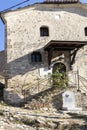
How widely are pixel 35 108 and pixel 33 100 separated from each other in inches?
25.9

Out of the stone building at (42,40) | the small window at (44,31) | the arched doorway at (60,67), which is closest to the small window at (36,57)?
the stone building at (42,40)

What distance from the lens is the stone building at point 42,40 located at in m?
24.5

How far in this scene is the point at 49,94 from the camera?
22.3 metres

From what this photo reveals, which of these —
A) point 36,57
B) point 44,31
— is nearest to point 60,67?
point 36,57

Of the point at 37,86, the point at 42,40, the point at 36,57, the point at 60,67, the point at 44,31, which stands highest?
the point at 44,31

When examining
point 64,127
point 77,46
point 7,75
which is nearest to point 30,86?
point 7,75

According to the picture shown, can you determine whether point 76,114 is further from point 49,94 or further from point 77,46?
point 77,46

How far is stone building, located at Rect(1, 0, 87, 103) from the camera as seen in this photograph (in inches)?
966

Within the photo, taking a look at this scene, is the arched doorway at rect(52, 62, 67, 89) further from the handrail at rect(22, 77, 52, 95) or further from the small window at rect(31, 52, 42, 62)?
the small window at rect(31, 52, 42, 62)

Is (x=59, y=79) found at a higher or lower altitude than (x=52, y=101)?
higher

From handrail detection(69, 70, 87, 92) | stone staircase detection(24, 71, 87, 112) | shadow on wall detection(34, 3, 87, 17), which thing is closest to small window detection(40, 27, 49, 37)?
shadow on wall detection(34, 3, 87, 17)

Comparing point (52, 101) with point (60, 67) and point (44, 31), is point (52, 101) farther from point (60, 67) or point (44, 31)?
point (44, 31)

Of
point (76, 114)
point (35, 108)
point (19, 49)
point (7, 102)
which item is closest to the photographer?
point (76, 114)

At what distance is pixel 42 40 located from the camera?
83.4 feet
